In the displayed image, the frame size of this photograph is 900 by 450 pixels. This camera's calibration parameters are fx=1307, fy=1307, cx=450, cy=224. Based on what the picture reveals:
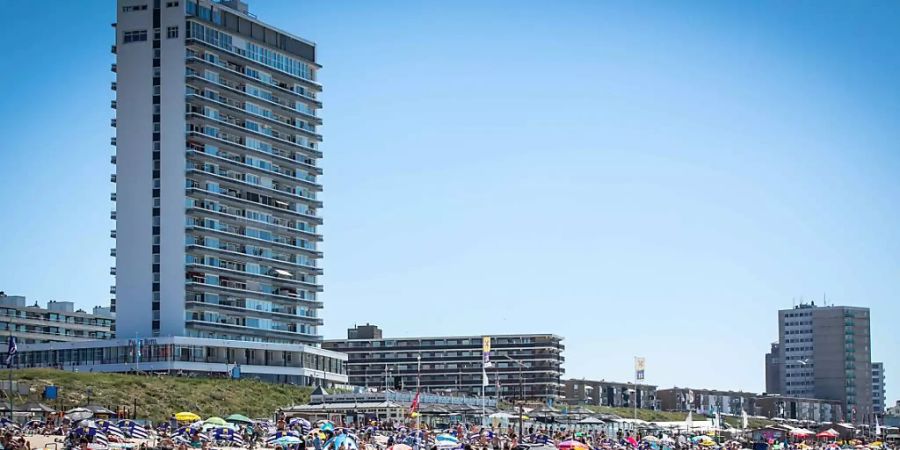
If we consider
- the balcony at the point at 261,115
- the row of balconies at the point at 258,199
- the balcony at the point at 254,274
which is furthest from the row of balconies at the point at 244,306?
the balcony at the point at 261,115

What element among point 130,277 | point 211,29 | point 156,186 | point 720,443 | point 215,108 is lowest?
point 720,443

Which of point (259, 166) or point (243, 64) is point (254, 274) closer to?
point (259, 166)

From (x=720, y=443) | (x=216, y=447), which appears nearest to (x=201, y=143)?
(x=720, y=443)

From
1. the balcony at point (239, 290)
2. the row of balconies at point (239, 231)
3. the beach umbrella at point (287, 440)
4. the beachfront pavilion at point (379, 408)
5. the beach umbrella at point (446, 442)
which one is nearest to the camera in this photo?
the beach umbrella at point (287, 440)

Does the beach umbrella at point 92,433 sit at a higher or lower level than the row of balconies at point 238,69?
lower

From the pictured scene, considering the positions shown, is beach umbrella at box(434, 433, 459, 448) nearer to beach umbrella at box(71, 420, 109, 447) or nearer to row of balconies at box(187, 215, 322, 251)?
beach umbrella at box(71, 420, 109, 447)

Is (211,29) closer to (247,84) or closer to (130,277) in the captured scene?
(247,84)

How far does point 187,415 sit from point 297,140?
77.2m

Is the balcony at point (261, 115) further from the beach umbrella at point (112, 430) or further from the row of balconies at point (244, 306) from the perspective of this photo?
the beach umbrella at point (112, 430)

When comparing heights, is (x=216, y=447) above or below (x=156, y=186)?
below

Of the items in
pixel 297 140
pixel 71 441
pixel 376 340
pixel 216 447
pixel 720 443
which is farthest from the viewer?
pixel 376 340

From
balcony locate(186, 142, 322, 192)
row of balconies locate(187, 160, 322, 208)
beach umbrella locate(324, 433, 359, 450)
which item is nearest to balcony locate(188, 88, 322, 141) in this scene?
balcony locate(186, 142, 322, 192)

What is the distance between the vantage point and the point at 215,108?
13900 centimetres

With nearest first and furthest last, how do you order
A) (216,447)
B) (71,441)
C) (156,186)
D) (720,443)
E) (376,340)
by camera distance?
(71,441)
(216,447)
(720,443)
(156,186)
(376,340)
